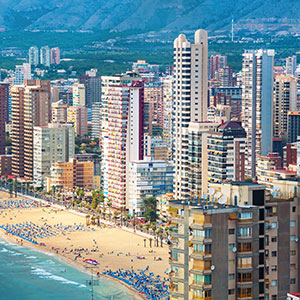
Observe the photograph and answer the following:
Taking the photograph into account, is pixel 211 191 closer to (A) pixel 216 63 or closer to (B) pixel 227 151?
(B) pixel 227 151

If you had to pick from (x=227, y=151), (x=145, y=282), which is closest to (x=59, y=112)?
(x=227, y=151)

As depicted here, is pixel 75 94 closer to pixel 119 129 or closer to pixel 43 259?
pixel 119 129

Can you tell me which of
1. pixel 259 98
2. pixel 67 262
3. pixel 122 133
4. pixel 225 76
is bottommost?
pixel 67 262

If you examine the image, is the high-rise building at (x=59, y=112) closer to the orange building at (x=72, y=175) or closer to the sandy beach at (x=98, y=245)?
the orange building at (x=72, y=175)

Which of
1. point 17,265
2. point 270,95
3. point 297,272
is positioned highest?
point 270,95

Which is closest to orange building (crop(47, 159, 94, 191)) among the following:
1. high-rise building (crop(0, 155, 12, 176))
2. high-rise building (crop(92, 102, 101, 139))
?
high-rise building (crop(0, 155, 12, 176))

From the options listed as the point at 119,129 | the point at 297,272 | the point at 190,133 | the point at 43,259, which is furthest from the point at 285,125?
the point at 297,272

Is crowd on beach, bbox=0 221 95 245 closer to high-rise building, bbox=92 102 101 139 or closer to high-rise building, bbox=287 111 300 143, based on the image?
high-rise building, bbox=287 111 300 143
